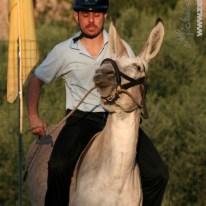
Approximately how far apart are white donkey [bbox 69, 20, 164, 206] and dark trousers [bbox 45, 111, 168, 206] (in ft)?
0.24

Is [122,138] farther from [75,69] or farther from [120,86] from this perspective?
[75,69]

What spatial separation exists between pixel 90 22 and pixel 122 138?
1012mm

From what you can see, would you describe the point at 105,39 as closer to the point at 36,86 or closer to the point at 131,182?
the point at 36,86

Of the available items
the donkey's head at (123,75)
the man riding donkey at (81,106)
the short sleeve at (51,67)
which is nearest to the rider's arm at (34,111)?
the man riding donkey at (81,106)

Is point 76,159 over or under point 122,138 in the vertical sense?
under

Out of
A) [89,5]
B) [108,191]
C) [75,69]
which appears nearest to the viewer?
[108,191]

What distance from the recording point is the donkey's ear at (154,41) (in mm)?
7078

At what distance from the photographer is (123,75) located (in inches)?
269

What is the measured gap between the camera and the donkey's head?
6.69m

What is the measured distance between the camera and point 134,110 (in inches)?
271

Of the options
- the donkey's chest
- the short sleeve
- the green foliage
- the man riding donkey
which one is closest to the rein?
the donkey's chest

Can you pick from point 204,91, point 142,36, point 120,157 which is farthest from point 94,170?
point 142,36

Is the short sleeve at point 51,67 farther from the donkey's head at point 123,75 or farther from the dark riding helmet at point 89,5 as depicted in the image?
the donkey's head at point 123,75

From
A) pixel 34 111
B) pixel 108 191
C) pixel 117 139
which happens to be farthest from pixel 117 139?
pixel 34 111
